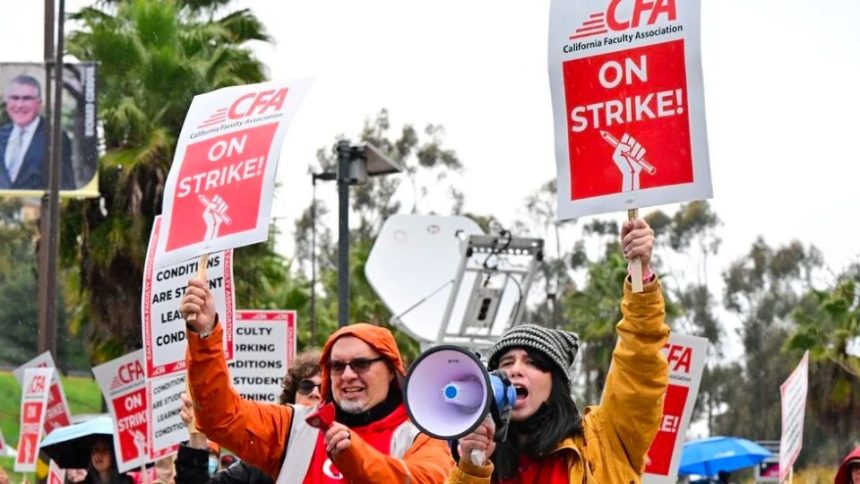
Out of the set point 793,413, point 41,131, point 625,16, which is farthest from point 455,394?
point 41,131

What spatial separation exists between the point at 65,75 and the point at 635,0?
756 inches

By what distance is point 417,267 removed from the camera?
62.0ft

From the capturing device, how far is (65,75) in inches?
911

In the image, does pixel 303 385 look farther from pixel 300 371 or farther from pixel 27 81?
pixel 27 81

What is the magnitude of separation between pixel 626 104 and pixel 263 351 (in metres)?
6.02

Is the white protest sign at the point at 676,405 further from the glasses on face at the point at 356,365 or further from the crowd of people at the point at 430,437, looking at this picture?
the glasses on face at the point at 356,365

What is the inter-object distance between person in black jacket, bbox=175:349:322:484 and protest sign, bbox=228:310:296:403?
353cm

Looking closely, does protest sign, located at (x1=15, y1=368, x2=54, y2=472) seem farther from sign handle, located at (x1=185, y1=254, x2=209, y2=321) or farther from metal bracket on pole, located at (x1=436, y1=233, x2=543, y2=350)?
sign handle, located at (x1=185, y1=254, x2=209, y2=321)

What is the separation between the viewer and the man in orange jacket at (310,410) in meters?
4.88

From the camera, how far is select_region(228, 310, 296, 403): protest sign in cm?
1021

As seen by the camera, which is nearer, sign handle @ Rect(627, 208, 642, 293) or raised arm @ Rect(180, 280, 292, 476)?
sign handle @ Rect(627, 208, 642, 293)

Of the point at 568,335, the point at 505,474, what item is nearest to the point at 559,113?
the point at 568,335

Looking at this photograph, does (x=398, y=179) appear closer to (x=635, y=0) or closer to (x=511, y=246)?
(x=511, y=246)

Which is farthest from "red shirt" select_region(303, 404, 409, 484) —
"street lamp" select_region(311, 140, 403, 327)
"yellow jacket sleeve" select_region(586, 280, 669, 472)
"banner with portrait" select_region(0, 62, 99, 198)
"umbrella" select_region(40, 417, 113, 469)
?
"banner with portrait" select_region(0, 62, 99, 198)
